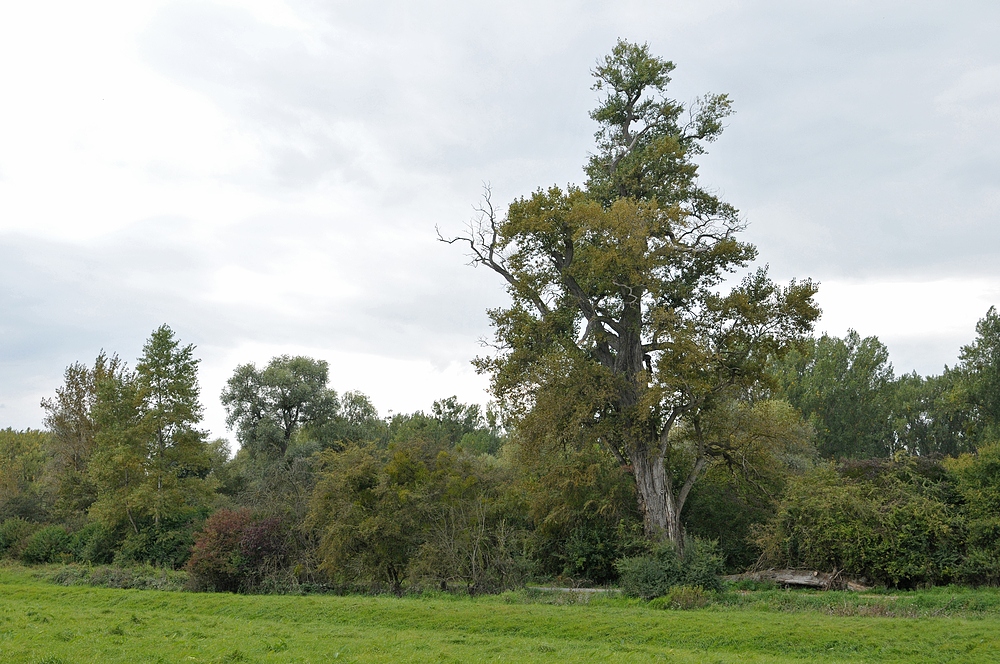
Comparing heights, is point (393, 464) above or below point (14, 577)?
above

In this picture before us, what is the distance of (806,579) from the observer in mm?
21281

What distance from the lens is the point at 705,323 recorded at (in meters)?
23.8

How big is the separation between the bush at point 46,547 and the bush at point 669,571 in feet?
87.4

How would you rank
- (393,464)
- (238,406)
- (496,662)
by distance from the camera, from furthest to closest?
(238,406)
(393,464)
(496,662)

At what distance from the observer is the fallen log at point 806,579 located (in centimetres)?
2084

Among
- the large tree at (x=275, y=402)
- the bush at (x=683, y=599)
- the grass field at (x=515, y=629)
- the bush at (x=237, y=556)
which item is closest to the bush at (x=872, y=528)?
the grass field at (x=515, y=629)

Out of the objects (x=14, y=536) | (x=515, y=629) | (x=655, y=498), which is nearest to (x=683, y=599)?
(x=515, y=629)

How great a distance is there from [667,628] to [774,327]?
39.2ft

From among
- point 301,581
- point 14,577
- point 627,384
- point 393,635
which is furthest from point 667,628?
point 14,577

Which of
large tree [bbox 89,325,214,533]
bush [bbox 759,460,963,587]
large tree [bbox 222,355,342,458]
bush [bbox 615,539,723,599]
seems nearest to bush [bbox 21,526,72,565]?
large tree [bbox 89,325,214,533]

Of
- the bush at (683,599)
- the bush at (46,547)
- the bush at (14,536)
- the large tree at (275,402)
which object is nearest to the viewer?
the bush at (683,599)

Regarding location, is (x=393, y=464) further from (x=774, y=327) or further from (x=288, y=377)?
(x=288, y=377)

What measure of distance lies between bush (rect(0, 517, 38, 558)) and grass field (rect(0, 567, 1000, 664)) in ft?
53.8

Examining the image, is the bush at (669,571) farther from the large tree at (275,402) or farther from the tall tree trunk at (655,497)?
the large tree at (275,402)
